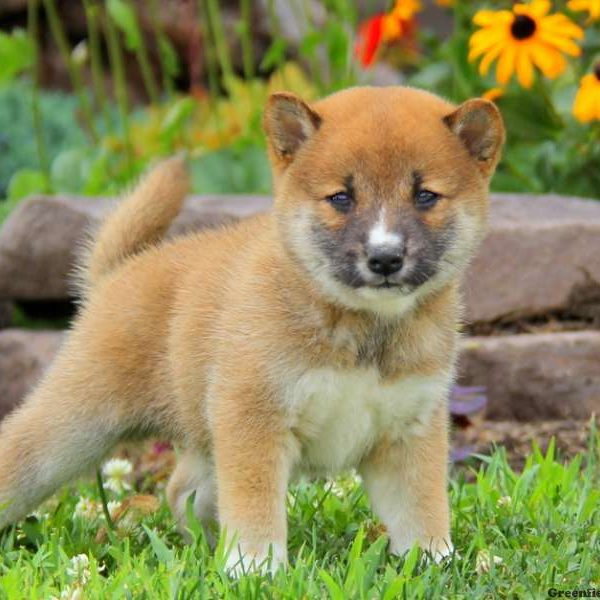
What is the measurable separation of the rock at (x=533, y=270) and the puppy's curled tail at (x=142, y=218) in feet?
5.97

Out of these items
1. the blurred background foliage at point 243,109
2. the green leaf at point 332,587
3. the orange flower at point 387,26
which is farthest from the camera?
the orange flower at point 387,26

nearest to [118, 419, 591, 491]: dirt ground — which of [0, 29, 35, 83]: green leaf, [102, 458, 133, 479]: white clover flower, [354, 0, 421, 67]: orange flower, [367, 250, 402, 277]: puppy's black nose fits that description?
[102, 458, 133, 479]: white clover flower

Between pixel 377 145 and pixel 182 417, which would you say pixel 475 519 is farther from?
pixel 377 145

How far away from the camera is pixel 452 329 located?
429 centimetres

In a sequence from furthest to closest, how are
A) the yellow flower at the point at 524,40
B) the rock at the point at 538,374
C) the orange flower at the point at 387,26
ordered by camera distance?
the orange flower at the point at 387,26, the yellow flower at the point at 524,40, the rock at the point at 538,374

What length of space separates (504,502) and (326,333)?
3.55ft

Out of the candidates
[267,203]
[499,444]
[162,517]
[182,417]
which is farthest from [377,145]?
[267,203]

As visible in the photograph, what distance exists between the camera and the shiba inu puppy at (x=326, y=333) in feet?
12.9

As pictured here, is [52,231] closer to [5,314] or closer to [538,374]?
[5,314]

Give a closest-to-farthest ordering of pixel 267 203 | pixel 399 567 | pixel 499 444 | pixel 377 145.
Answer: pixel 377 145 → pixel 399 567 → pixel 499 444 → pixel 267 203

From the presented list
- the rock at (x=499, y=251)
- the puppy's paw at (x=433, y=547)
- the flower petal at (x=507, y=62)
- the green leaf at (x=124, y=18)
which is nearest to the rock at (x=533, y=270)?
the rock at (x=499, y=251)

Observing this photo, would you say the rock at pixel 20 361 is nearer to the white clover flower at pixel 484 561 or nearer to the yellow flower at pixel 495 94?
the yellow flower at pixel 495 94

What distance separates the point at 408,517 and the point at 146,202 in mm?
1513

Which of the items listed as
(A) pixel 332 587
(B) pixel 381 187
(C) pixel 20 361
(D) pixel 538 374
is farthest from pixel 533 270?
(A) pixel 332 587
